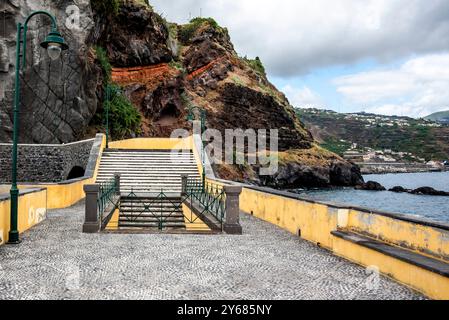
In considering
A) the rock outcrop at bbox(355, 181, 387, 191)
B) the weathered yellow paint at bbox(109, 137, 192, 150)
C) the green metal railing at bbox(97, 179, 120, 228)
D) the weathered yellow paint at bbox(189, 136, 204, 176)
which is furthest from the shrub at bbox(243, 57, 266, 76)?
the green metal railing at bbox(97, 179, 120, 228)

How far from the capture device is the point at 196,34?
71.6 meters

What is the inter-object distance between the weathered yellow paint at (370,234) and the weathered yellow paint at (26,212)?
275 inches

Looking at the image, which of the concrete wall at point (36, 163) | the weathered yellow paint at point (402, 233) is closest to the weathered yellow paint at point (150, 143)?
the concrete wall at point (36, 163)

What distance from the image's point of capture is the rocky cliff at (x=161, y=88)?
28.1m

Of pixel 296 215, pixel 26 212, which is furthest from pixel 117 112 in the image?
pixel 296 215

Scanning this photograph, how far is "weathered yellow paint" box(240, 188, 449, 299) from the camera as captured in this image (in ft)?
18.9

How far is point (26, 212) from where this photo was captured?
1075cm

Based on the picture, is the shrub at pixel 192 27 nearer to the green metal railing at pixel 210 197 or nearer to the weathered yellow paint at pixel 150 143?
the weathered yellow paint at pixel 150 143

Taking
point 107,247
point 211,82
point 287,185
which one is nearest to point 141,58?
point 211,82

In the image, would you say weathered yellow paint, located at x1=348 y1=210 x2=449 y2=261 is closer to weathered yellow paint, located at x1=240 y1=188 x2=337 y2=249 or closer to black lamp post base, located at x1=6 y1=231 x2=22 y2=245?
weathered yellow paint, located at x1=240 y1=188 x2=337 y2=249

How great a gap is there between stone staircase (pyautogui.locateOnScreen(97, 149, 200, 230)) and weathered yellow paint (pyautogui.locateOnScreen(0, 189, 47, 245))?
3388 millimetres

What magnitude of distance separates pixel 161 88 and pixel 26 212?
39.4m

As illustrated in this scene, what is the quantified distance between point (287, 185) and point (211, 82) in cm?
2122

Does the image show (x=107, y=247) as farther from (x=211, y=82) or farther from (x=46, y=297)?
(x=211, y=82)
